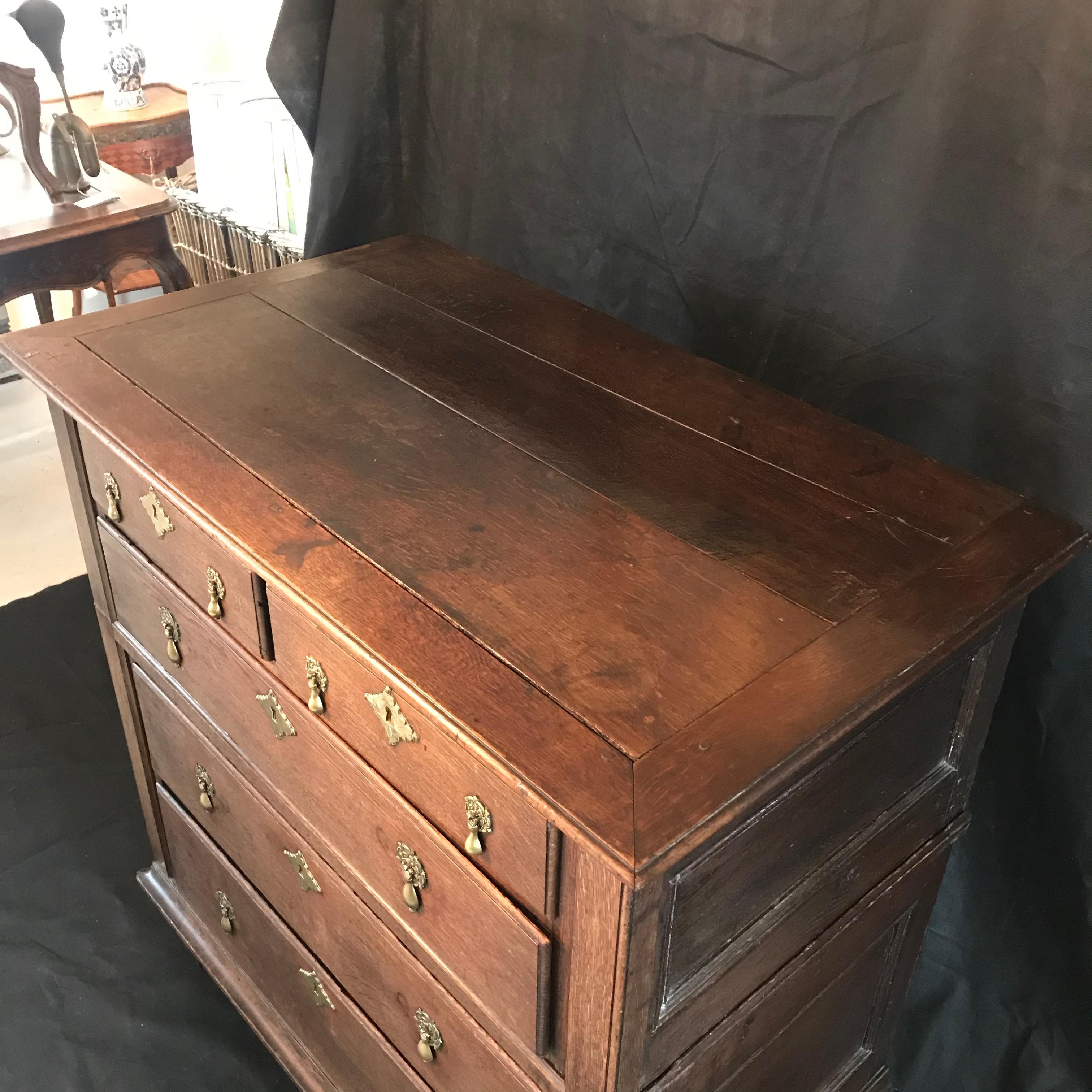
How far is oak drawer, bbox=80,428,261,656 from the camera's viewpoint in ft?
3.13

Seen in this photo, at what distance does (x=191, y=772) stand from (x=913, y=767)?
2.66ft

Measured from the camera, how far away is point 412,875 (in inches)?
34.2

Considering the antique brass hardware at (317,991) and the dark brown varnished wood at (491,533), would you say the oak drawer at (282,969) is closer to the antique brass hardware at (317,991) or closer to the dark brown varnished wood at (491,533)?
the antique brass hardware at (317,991)

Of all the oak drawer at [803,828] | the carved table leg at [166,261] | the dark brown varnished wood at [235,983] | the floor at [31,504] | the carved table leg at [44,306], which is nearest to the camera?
the oak drawer at [803,828]

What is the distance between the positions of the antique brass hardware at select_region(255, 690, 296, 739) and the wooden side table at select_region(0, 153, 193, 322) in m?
1.21

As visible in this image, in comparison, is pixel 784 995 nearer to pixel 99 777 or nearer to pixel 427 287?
pixel 427 287

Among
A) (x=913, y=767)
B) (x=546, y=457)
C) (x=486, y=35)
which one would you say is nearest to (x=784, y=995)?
(x=913, y=767)

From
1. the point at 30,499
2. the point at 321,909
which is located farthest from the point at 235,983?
the point at 30,499

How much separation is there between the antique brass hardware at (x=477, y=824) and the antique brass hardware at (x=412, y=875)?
0.34 ft

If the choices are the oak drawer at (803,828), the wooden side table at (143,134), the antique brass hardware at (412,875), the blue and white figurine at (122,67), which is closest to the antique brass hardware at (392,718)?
the antique brass hardware at (412,875)

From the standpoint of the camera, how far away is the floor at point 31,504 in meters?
2.23

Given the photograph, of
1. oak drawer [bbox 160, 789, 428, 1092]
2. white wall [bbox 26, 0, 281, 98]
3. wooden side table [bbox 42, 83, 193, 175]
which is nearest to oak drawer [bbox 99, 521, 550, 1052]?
oak drawer [bbox 160, 789, 428, 1092]

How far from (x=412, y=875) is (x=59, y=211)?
1.55 meters

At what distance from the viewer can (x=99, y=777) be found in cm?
179
